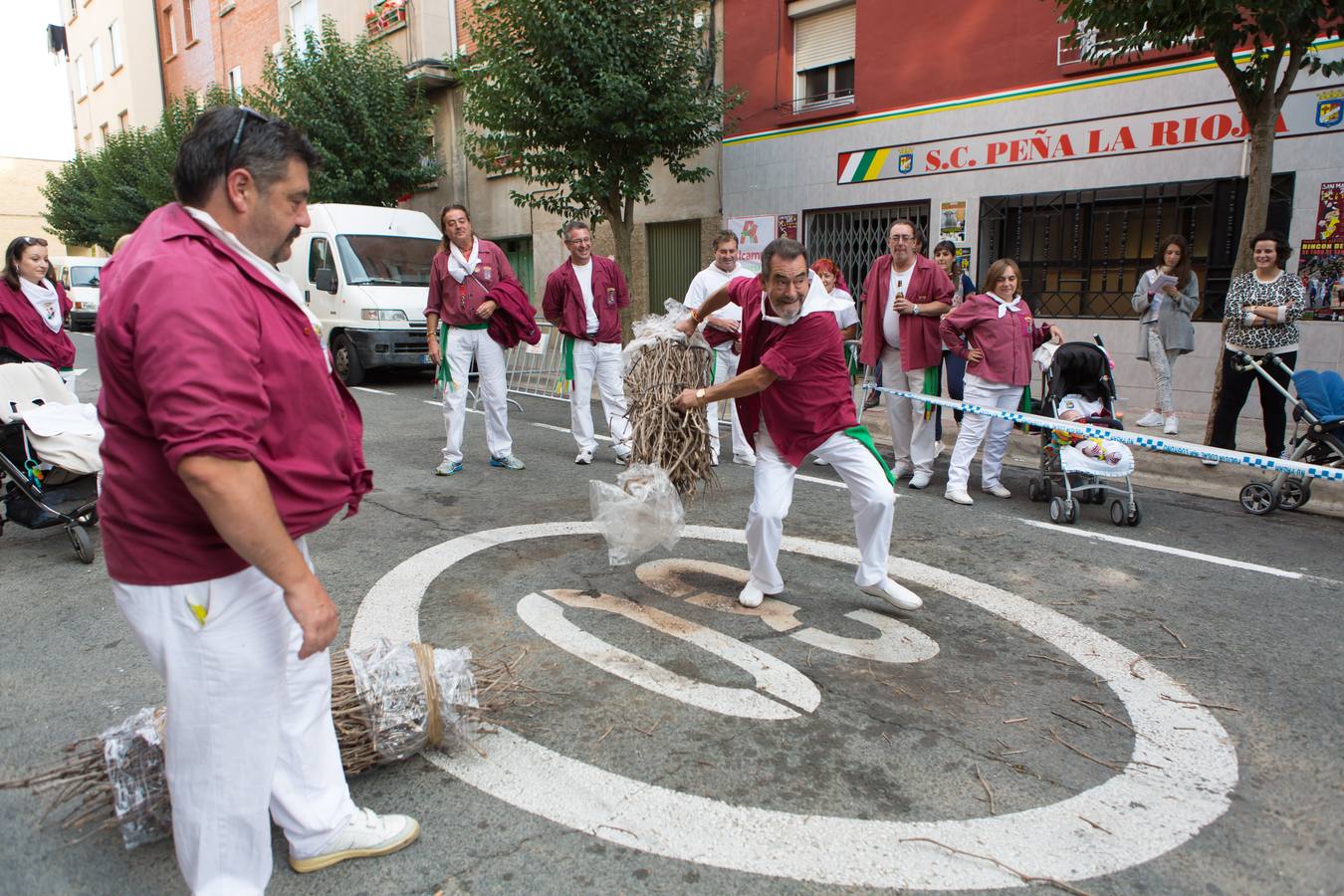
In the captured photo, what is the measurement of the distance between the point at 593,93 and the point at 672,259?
458 cm

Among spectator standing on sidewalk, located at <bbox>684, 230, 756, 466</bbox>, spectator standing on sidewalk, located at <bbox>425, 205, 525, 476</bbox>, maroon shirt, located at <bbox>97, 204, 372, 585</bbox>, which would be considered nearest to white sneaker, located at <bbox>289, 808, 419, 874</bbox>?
maroon shirt, located at <bbox>97, 204, 372, 585</bbox>

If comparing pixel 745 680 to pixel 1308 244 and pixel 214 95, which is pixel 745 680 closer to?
pixel 1308 244

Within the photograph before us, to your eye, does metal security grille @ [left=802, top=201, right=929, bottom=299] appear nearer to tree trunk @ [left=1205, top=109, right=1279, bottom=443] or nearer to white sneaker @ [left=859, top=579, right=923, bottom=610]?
tree trunk @ [left=1205, top=109, right=1279, bottom=443]

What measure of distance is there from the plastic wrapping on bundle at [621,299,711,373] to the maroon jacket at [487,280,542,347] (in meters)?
2.62

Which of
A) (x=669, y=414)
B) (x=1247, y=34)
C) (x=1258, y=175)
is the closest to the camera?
(x=669, y=414)

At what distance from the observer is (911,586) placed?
4727 millimetres

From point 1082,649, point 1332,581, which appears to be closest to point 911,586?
point 1082,649

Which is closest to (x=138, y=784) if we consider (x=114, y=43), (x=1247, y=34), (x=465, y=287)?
(x=465, y=287)

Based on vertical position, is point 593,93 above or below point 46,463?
above

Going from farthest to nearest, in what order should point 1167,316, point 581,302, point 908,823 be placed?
point 1167,316
point 581,302
point 908,823

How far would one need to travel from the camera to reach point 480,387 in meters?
7.59

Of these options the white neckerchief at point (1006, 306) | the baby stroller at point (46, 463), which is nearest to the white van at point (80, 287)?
the baby stroller at point (46, 463)

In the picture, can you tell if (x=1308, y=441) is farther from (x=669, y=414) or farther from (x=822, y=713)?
(x=822, y=713)

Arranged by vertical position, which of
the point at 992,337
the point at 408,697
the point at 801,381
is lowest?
the point at 408,697
